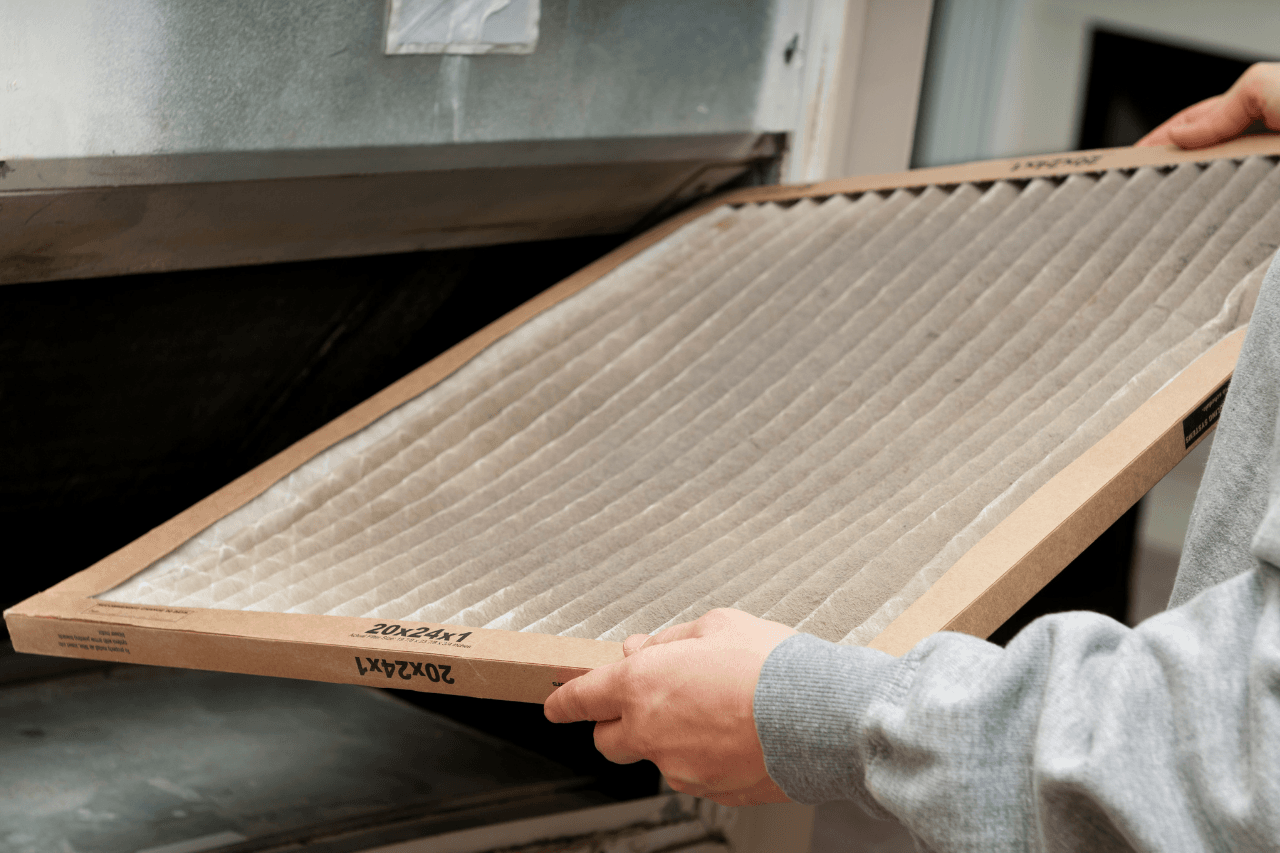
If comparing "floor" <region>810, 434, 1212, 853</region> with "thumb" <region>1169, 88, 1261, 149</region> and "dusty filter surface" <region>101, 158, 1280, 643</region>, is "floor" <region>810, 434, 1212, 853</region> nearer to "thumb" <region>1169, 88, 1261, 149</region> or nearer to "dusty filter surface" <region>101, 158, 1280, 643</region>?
"dusty filter surface" <region>101, 158, 1280, 643</region>

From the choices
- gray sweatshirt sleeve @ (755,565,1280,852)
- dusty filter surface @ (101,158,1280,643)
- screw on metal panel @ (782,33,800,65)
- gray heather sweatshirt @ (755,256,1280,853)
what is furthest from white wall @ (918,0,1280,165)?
gray sweatshirt sleeve @ (755,565,1280,852)

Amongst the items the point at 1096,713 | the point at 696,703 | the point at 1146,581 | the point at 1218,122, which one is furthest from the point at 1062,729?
the point at 1146,581

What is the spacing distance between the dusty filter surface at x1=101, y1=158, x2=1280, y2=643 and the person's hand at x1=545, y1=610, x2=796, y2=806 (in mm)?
106

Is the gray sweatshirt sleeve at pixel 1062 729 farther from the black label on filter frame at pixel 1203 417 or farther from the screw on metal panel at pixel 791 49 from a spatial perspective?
the screw on metal panel at pixel 791 49

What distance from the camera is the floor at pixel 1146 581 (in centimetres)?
226

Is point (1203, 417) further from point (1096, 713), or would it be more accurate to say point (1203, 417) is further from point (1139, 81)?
point (1139, 81)

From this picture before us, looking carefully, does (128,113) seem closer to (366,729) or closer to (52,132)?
(52,132)

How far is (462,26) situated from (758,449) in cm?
57

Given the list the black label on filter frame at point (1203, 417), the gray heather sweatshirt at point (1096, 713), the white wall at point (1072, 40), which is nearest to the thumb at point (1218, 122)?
the black label on filter frame at point (1203, 417)

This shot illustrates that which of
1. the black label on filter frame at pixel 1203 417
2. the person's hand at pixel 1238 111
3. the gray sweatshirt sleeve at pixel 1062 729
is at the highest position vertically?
the person's hand at pixel 1238 111

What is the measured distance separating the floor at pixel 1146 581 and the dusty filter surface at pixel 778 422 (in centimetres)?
71

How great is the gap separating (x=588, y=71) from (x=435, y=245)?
30 cm

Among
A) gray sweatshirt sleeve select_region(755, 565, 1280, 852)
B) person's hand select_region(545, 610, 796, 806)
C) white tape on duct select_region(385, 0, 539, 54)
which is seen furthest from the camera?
white tape on duct select_region(385, 0, 539, 54)

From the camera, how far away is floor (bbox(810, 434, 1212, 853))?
226 centimetres
